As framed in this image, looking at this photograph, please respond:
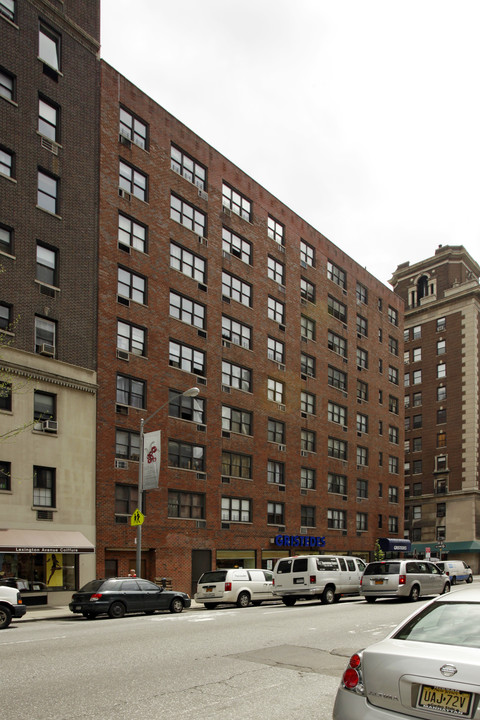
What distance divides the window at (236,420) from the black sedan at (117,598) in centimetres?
1805

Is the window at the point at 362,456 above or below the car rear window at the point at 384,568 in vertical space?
above

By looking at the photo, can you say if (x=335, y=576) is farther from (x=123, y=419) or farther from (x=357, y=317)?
(x=357, y=317)

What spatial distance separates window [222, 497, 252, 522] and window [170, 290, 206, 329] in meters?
10.1

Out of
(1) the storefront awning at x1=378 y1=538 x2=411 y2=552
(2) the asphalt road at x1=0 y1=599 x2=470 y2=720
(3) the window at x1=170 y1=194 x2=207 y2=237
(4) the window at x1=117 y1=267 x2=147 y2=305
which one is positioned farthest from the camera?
(1) the storefront awning at x1=378 y1=538 x2=411 y2=552

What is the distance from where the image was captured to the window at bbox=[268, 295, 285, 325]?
47.7 meters

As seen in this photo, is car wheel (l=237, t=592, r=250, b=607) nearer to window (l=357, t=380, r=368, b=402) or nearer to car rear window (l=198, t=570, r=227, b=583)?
car rear window (l=198, t=570, r=227, b=583)

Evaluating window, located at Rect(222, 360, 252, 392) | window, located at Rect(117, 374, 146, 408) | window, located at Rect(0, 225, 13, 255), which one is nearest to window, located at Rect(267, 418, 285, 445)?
window, located at Rect(222, 360, 252, 392)

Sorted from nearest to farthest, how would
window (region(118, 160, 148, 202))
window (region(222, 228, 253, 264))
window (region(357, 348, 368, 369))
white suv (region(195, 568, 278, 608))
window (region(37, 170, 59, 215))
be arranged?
white suv (region(195, 568, 278, 608)) → window (region(37, 170, 59, 215)) → window (region(118, 160, 148, 202)) → window (region(222, 228, 253, 264)) → window (region(357, 348, 368, 369))

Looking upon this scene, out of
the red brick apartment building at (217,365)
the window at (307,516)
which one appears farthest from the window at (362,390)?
the window at (307,516)

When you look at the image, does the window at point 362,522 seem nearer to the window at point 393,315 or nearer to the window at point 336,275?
the window at point 336,275

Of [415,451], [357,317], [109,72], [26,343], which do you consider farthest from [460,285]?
[26,343]

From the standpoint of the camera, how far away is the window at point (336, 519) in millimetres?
51406

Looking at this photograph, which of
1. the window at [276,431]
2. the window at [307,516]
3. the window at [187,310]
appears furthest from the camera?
the window at [307,516]

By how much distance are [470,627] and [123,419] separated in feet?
96.9
